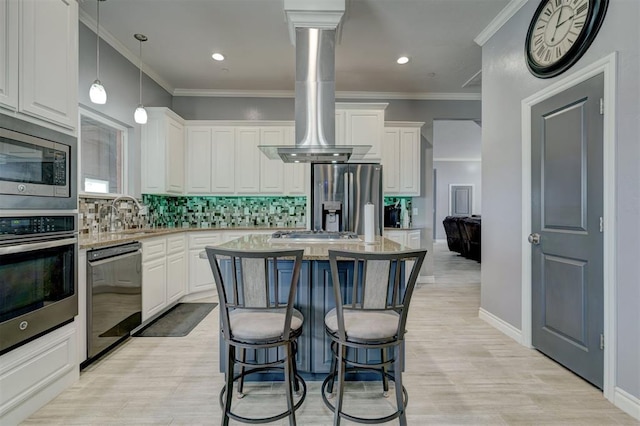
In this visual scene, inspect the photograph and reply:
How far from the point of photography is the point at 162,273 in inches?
133

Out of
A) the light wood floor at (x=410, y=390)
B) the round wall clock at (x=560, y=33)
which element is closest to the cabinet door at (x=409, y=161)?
the round wall clock at (x=560, y=33)

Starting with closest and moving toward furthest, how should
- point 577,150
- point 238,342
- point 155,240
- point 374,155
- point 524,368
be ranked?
A: 1. point 238,342
2. point 577,150
3. point 524,368
4. point 155,240
5. point 374,155

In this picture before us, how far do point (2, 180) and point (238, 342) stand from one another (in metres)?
Answer: 1.50

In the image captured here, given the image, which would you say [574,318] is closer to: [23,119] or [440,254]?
[23,119]

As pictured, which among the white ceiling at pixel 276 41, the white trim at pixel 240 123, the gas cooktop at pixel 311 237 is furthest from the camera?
the white trim at pixel 240 123

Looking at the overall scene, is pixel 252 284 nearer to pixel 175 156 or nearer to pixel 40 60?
pixel 40 60

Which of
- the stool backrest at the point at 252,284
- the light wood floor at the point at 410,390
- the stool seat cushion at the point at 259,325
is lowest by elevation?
the light wood floor at the point at 410,390

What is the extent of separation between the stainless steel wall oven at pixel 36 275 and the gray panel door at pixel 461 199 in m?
11.1

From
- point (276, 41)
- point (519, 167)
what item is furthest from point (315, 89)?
point (519, 167)

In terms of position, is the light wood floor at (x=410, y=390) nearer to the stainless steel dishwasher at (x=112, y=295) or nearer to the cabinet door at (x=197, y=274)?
the stainless steel dishwasher at (x=112, y=295)

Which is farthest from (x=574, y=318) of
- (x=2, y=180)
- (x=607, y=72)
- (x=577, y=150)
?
(x=2, y=180)

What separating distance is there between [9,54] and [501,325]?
163 inches

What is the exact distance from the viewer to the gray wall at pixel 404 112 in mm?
4883

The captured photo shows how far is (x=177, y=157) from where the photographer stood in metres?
4.34
